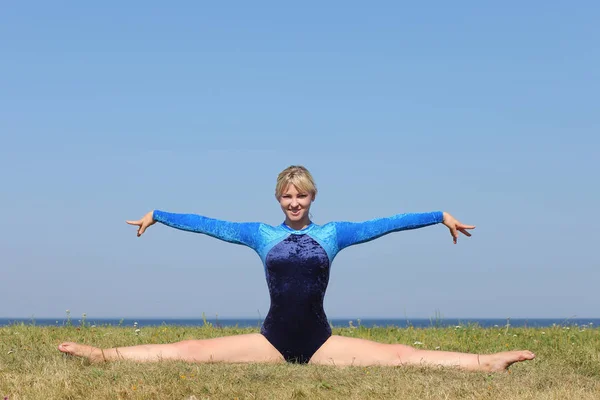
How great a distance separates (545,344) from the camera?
523 inches

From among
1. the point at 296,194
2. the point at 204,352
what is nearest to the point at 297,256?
the point at 296,194

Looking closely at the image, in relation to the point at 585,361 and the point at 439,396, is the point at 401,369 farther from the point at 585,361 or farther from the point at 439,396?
the point at 585,361

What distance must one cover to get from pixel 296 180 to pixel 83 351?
3728 millimetres

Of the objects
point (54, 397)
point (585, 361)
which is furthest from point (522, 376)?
point (54, 397)

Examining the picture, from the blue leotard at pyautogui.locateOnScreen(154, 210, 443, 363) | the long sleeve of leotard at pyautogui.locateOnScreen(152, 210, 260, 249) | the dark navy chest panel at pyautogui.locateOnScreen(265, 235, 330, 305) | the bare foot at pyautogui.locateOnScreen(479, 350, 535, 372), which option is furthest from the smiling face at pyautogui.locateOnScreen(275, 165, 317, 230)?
the bare foot at pyautogui.locateOnScreen(479, 350, 535, 372)

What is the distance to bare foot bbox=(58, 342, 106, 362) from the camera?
9.62 meters

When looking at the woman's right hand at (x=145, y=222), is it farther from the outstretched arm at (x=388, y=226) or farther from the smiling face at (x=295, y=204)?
the outstretched arm at (x=388, y=226)

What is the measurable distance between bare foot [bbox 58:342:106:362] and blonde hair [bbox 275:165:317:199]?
128 inches

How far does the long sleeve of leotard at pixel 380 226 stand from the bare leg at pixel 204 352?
175 cm

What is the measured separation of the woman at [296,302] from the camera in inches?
372

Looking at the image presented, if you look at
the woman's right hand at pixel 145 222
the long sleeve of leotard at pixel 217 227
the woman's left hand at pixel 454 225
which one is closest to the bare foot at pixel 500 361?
the woman's left hand at pixel 454 225

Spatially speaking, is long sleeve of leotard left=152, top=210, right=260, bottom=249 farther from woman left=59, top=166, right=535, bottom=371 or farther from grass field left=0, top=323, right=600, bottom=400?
grass field left=0, top=323, right=600, bottom=400

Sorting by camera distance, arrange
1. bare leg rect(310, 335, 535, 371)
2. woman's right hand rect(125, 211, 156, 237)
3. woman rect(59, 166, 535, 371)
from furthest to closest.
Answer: woman's right hand rect(125, 211, 156, 237) → bare leg rect(310, 335, 535, 371) → woman rect(59, 166, 535, 371)

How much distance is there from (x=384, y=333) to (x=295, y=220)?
21.1ft
